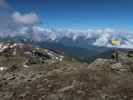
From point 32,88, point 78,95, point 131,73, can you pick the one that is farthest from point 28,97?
point 131,73

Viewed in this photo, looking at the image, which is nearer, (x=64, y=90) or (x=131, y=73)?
(x=64, y=90)

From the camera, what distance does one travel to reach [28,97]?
1395cm

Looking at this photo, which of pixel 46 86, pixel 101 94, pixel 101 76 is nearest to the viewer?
pixel 101 94

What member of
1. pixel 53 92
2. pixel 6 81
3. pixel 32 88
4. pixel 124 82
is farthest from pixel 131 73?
pixel 6 81

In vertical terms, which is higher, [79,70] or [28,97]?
[79,70]

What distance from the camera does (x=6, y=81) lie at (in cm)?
1744

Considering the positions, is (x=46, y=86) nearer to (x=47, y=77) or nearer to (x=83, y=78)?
(x=47, y=77)

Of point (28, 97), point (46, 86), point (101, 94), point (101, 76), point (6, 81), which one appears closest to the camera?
point (101, 94)

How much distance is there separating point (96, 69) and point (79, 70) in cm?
160

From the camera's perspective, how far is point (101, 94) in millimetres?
12969

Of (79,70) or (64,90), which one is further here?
(79,70)

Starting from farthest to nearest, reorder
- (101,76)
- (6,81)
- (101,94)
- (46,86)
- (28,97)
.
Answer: (6,81) → (101,76) → (46,86) → (28,97) → (101,94)

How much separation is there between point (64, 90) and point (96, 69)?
5.31m

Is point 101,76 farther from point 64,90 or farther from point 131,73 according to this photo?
point 64,90
